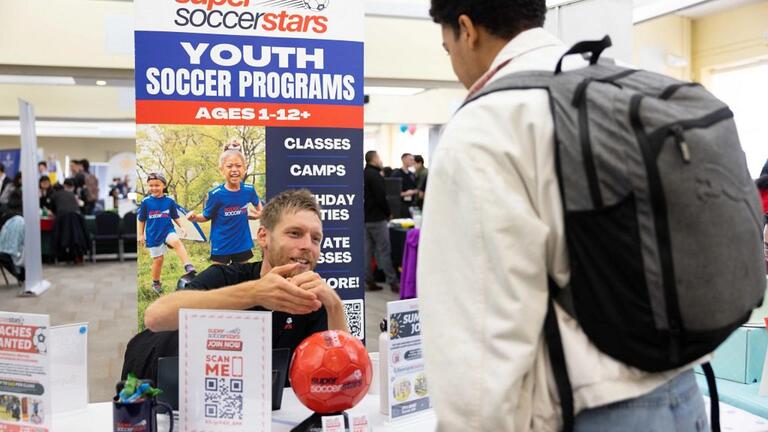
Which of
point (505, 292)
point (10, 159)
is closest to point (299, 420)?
point (505, 292)

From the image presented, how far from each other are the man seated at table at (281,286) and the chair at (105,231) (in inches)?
368

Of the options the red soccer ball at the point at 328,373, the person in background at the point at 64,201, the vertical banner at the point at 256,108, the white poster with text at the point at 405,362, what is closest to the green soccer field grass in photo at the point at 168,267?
the vertical banner at the point at 256,108

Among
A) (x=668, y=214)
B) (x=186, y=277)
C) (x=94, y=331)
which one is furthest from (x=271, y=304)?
(x=94, y=331)

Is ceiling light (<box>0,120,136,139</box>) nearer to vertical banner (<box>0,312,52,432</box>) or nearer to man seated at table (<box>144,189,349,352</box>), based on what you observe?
man seated at table (<box>144,189,349,352</box>)

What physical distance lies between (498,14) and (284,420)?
1.16m

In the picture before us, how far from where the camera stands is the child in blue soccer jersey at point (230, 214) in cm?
263

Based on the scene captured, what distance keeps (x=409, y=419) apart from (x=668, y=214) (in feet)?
3.53

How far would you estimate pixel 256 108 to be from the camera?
262 cm

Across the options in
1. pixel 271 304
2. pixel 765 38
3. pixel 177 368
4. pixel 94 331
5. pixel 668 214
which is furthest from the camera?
pixel 765 38

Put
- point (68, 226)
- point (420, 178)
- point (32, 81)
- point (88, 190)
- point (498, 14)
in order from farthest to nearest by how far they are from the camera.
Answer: point (88, 190) → point (68, 226) → point (32, 81) → point (420, 178) → point (498, 14)

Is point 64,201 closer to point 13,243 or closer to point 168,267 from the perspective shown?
point 13,243

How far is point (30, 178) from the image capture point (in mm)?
7453

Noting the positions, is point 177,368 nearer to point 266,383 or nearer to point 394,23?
point 266,383

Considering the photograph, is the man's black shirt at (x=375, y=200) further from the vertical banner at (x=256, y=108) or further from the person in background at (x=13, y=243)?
the vertical banner at (x=256, y=108)
